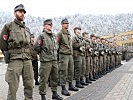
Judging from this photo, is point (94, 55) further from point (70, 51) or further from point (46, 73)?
point (46, 73)

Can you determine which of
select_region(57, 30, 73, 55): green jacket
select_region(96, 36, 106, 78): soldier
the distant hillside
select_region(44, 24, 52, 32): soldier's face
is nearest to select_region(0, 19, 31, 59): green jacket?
select_region(44, 24, 52, 32): soldier's face

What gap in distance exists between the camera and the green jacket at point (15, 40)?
18.3 ft

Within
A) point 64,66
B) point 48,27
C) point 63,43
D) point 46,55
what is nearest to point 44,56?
point 46,55

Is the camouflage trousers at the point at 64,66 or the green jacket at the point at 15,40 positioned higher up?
the green jacket at the point at 15,40

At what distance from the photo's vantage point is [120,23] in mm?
119062

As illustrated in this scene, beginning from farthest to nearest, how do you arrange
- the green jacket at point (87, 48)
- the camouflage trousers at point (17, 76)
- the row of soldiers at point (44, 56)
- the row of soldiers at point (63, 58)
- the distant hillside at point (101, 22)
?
the distant hillside at point (101, 22)
the green jacket at point (87, 48)
the row of soldiers at point (63, 58)
the row of soldiers at point (44, 56)
the camouflage trousers at point (17, 76)

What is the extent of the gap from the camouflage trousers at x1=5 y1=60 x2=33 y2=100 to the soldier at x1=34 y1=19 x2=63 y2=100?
4.75ft

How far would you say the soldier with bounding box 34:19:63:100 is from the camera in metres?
7.22

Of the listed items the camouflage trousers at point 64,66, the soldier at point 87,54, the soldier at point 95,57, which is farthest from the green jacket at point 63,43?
the soldier at point 95,57

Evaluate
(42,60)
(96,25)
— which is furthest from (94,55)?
(96,25)

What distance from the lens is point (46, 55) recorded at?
7.31m

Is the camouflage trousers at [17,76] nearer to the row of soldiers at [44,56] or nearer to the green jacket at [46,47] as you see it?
the row of soldiers at [44,56]

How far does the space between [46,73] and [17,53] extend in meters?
1.74

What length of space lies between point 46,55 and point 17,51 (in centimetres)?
176
